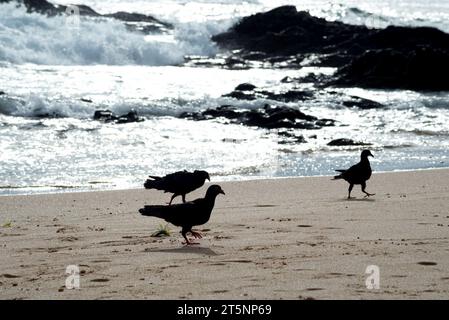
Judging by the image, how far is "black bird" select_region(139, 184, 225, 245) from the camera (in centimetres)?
750

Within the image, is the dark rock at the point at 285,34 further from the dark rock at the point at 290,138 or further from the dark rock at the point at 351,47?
the dark rock at the point at 290,138

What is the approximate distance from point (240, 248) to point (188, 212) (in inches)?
24.9

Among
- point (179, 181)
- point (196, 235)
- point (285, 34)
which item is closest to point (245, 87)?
point (285, 34)

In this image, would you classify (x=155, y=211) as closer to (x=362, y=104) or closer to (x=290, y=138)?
(x=290, y=138)

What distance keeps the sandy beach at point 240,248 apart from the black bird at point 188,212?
18cm

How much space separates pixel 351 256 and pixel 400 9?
6100cm

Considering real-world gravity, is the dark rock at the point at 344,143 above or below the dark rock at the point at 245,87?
below

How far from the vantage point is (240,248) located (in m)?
7.14

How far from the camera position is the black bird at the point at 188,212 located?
7504 millimetres

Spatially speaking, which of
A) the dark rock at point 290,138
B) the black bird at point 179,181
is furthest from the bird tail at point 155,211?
the dark rock at point 290,138

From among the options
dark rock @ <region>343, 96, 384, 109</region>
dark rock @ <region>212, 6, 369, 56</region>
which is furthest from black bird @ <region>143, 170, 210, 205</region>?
dark rock @ <region>212, 6, 369, 56</region>

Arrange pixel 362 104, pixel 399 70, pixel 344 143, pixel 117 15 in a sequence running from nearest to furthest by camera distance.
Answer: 1. pixel 344 143
2. pixel 362 104
3. pixel 399 70
4. pixel 117 15

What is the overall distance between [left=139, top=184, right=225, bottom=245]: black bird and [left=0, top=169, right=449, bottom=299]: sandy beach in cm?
18

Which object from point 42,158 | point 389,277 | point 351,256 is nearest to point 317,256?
point 351,256
